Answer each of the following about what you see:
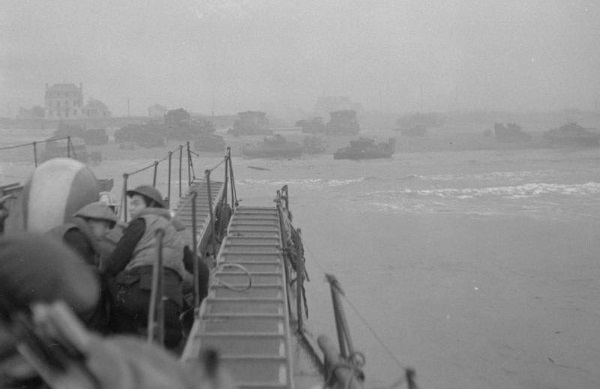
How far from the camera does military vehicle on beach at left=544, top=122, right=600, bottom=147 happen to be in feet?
155

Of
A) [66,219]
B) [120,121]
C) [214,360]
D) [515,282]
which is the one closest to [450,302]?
[515,282]

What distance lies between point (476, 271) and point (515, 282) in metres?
0.93

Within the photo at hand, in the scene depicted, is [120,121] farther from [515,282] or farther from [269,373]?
[269,373]

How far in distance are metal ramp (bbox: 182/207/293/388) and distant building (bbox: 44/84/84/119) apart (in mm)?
60674

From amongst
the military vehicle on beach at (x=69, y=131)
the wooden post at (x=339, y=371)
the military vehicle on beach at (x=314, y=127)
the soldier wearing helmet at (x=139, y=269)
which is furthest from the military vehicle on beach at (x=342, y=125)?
the wooden post at (x=339, y=371)

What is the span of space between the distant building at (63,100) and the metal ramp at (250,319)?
199ft

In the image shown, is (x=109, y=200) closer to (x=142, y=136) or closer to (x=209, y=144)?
(x=209, y=144)

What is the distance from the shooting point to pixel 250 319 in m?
4.35

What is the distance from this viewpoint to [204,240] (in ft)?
24.0

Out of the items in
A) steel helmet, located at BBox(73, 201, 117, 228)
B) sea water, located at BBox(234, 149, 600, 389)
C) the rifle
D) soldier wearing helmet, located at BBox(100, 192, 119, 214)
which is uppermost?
the rifle

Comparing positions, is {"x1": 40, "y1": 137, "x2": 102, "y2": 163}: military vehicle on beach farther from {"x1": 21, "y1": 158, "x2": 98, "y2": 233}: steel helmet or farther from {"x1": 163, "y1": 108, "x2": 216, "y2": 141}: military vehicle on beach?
{"x1": 21, "y1": 158, "x2": 98, "y2": 233}: steel helmet

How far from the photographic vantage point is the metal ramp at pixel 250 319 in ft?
11.8

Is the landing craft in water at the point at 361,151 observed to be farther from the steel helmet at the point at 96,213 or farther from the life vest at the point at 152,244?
the life vest at the point at 152,244

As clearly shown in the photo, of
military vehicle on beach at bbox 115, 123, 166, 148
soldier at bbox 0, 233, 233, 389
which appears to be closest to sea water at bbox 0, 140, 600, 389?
soldier at bbox 0, 233, 233, 389
